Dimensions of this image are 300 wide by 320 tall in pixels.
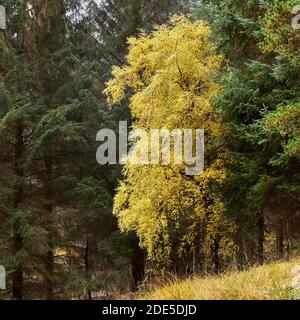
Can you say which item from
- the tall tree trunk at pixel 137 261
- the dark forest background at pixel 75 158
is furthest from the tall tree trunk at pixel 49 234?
the tall tree trunk at pixel 137 261

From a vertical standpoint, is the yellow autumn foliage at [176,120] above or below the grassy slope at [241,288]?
above

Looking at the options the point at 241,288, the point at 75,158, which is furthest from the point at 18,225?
the point at 241,288

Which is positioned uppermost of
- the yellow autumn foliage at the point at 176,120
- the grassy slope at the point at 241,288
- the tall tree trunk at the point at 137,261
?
the yellow autumn foliage at the point at 176,120

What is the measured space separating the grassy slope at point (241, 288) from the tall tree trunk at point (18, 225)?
922 centimetres

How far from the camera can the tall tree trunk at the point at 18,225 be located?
14805 millimetres

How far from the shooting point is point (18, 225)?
14570 millimetres

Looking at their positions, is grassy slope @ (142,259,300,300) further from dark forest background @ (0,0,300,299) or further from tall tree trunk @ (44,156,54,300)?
tall tree trunk @ (44,156,54,300)

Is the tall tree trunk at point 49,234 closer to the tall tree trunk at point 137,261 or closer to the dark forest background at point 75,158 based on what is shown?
the dark forest background at point 75,158

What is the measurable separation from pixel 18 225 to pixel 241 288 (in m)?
10.6

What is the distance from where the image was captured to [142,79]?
13695mm

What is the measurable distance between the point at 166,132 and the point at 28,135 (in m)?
6.66

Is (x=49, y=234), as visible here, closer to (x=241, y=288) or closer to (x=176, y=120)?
(x=176, y=120)

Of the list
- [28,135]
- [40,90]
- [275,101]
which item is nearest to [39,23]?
[40,90]
